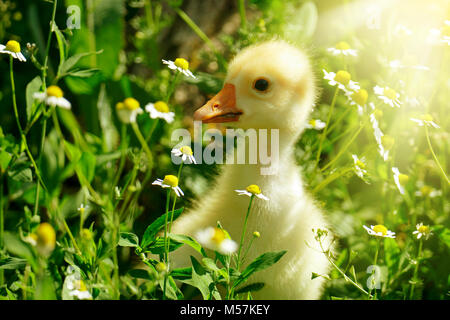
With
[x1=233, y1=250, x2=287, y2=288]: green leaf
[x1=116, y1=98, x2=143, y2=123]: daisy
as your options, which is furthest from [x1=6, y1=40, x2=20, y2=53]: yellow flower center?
[x1=233, y1=250, x2=287, y2=288]: green leaf

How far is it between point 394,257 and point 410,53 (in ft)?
2.81

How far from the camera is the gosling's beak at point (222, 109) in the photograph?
1.34 m

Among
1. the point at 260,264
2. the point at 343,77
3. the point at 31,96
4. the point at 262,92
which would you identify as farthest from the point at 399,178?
the point at 31,96

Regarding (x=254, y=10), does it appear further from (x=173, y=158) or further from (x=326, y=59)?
(x=173, y=158)

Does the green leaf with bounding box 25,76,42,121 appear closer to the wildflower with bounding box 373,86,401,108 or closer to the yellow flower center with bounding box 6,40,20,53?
the yellow flower center with bounding box 6,40,20,53

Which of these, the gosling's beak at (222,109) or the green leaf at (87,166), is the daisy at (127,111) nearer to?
the gosling's beak at (222,109)

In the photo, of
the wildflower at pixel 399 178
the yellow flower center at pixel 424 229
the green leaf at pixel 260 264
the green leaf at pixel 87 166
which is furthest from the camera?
the green leaf at pixel 87 166

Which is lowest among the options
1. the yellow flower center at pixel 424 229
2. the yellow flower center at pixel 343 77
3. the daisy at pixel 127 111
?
the yellow flower center at pixel 424 229

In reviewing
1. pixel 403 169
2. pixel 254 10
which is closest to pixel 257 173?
pixel 403 169

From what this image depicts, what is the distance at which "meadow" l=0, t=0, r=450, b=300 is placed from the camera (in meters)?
1.16

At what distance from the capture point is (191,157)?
47.3 inches

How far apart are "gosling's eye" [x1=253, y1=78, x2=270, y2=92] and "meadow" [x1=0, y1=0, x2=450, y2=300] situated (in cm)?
17

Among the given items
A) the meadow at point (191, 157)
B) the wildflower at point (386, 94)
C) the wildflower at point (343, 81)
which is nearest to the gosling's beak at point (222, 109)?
the meadow at point (191, 157)

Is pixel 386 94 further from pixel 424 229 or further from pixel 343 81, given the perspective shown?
pixel 424 229
